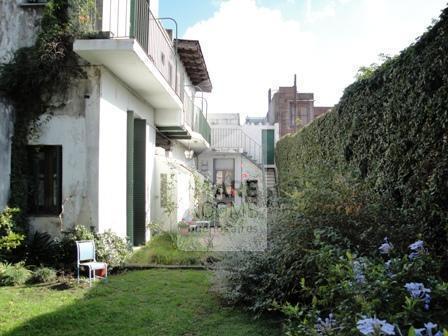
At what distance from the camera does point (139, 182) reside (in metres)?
11.8

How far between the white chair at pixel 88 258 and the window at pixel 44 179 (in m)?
1.48

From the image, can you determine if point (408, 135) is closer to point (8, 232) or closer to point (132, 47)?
point (132, 47)

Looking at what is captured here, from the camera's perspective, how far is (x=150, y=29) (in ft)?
32.4

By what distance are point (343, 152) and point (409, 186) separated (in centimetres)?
285

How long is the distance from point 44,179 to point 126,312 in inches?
167

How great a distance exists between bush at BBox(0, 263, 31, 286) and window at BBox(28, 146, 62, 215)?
155 centimetres

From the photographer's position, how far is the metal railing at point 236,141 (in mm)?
26109

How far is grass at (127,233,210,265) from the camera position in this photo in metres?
9.22

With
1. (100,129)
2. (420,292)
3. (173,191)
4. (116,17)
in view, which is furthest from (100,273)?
(420,292)

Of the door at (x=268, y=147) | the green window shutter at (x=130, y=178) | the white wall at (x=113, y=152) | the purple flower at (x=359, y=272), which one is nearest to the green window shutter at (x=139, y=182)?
the green window shutter at (x=130, y=178)

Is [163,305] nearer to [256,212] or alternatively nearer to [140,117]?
[256,212]

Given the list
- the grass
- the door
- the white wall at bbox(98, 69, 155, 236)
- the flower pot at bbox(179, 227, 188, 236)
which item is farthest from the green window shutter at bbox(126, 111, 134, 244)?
the door

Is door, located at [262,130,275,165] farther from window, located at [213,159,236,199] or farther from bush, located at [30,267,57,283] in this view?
bush, located at [30,267,57,283]

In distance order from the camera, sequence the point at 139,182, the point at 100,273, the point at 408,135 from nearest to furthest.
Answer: the point at 408,135 < the point at 100,273 < the point at 139,182
